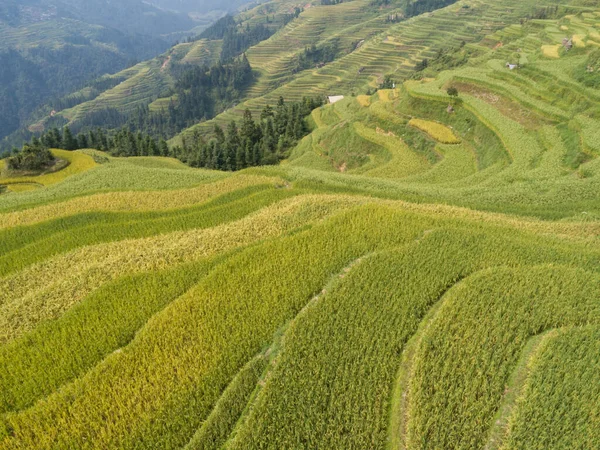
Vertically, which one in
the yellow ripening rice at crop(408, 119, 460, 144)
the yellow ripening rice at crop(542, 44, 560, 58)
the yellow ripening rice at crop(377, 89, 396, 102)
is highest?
the yellow ripening rice at crop(542, 44, 560, 58)

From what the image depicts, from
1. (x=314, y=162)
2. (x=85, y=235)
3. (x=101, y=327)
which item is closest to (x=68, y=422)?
(x=101, y=327)

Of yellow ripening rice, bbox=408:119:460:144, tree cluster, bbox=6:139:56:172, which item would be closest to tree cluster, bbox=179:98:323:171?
tree cluster, bbox=6:139:56:172

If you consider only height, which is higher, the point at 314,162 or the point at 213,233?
the point at 213,233

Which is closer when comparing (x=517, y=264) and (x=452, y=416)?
(x=452, y=416)

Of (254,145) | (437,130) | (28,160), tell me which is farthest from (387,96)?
(28,160)

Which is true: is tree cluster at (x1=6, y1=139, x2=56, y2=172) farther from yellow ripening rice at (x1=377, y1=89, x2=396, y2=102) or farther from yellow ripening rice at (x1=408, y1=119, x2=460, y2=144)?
yellow ripening rice at (x1=377, y1=89, x2=396, y2=102)

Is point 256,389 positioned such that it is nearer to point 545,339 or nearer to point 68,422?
point 68,422

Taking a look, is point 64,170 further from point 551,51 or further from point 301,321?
point 551,51
